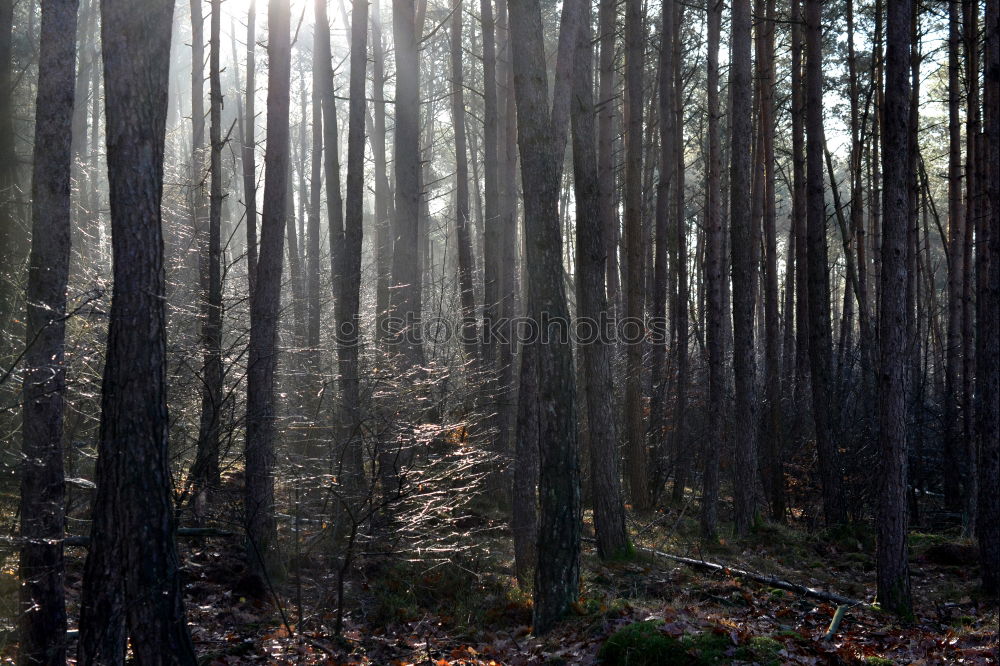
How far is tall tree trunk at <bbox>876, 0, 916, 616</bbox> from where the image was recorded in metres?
8.46

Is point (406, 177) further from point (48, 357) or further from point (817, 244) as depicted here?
point (817, 244)

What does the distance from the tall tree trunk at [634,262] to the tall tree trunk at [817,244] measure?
2.66 m

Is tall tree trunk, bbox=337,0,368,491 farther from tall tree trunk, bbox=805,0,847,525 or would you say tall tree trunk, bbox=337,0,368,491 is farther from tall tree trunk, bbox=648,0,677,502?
tall tree trunk, bbox=805,0,847,525

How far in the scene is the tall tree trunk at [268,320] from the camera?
952 cm

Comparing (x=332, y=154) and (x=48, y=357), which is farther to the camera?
(x=332, y=154)

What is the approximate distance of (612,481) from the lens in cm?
995

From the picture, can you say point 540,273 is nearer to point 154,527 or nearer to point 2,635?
point 154,527

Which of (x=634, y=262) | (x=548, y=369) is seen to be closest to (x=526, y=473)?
(x=548, y=369)

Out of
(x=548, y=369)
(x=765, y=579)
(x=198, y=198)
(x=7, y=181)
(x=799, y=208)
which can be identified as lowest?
(x=765, y=579)

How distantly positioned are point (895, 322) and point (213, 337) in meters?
7.62

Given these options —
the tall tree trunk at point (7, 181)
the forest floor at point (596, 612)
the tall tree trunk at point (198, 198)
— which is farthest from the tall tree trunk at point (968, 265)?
the tall tree trunk at point (7, 181)

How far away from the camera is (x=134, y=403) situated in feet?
19.0

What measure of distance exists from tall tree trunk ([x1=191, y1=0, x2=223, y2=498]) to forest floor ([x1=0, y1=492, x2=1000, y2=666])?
4.44 feet

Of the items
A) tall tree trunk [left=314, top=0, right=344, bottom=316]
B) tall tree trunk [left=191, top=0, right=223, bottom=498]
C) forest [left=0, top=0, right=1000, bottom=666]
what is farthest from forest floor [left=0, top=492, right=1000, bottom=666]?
tall tree trunk [left=314, top=0, right=344, bottom=316]
